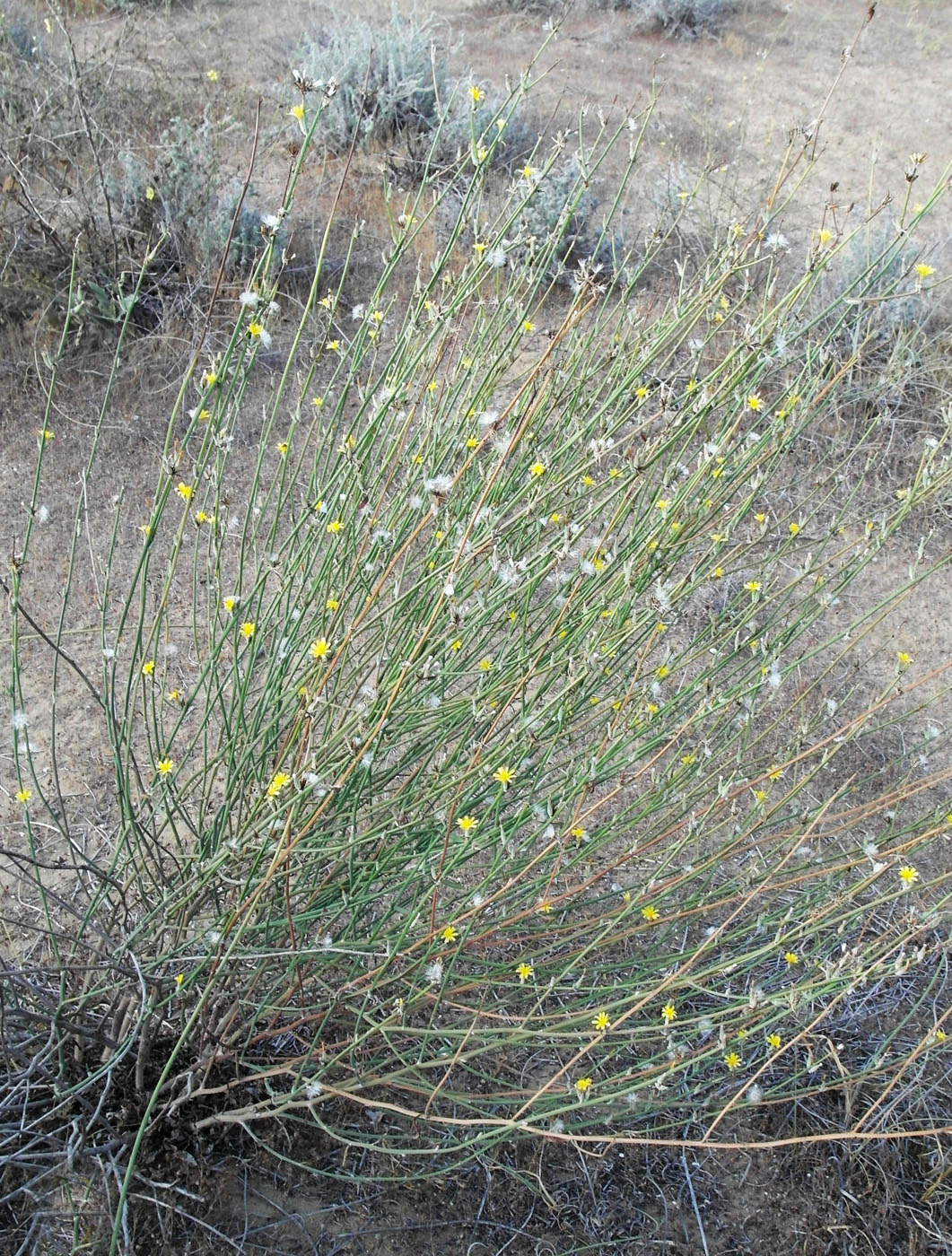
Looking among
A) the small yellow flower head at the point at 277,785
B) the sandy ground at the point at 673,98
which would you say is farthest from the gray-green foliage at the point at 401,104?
the small yellow flower head at the point at 277,785

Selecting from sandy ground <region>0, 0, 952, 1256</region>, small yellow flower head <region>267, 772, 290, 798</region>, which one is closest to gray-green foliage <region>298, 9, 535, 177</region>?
sandy ground <region>0, 0, 952, 1256</region>

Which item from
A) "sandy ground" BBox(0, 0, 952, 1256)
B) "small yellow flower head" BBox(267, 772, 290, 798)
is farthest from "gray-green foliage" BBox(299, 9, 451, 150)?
"small yellow flower head" BBox(267, 772, 290, 798)

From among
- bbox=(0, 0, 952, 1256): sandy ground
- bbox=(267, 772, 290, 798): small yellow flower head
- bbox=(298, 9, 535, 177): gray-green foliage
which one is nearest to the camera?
bbox=(267, 772, 290, 798): small yellow flower head

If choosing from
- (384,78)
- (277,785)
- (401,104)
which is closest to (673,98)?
(384,78)

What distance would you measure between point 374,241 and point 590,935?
436 cm

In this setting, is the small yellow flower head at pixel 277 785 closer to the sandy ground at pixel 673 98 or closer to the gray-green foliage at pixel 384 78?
the sandy ground at pixel 673 98

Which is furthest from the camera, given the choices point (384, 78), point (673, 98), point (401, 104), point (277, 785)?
point (673, 98)

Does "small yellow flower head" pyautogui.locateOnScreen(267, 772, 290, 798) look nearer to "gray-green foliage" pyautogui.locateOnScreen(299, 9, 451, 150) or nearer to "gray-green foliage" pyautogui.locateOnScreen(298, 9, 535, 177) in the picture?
"gray-green foliage" pyautogui.locateOnScreen(298, 9, 535, 177)

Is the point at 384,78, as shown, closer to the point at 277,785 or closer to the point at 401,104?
the point at 401,104

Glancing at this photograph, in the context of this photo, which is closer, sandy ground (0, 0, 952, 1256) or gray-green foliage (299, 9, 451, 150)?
sandy ground (0, 0, 952, 1256)

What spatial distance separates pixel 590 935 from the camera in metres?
2.54

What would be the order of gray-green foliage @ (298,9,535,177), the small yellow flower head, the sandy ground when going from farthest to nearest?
1. gray-green foliage @ (298,9,535,177)
2. the sandy ground
3. the small yellow flower head

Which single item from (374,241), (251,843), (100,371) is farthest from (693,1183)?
(374,241)

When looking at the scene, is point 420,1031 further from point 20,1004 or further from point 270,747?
point 20,1004
